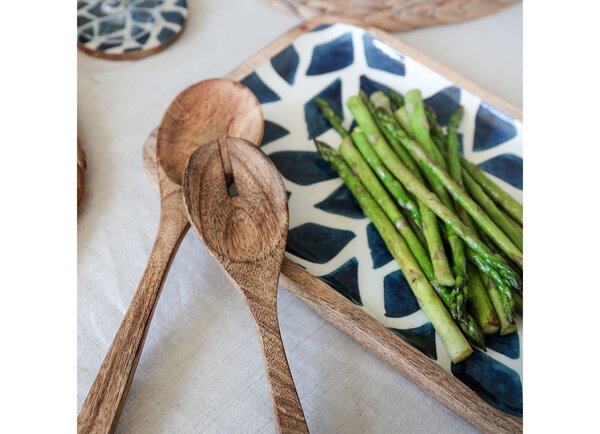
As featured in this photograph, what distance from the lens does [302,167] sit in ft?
3.36

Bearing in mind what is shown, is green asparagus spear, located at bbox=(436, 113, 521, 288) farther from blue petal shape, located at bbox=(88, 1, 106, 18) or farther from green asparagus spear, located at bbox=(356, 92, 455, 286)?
blue petal shape, located at bbox=(88, 1, 106, 18)

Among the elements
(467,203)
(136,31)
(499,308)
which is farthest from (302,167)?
(136,31)

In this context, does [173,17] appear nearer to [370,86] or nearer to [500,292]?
[370,86]

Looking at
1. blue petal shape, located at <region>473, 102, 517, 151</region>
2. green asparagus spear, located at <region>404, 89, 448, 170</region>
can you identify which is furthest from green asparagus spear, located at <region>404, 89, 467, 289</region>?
blue petal shape, located at <region>473, 102, 517, 151</region>

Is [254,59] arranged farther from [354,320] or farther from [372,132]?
[354,320]

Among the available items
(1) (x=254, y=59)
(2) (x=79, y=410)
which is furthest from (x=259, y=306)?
(1) (x=254, y=59)

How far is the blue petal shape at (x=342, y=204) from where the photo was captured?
0.97 meters

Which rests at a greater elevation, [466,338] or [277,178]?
[277,178]

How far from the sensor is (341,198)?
0.99 m

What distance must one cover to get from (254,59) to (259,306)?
0.54 m

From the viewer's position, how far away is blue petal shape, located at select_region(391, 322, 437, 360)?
80cm

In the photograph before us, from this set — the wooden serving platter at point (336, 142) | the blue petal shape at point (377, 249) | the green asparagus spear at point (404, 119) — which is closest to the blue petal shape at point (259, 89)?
the wooden serving platter at point (336, 142)

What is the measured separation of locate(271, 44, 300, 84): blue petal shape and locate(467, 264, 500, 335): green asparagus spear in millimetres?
489

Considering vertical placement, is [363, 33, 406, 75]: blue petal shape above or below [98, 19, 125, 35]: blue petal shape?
below
